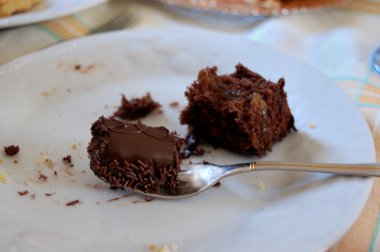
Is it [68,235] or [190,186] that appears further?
[190,186]

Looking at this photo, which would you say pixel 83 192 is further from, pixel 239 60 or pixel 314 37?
pixel 314 37

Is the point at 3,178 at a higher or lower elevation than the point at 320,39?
lower

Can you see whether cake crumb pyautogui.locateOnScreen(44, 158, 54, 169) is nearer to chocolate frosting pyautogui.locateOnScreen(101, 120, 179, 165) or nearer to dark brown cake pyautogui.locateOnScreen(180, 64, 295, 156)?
chocolate frosting pyautogui.locateOnScreen(101, 120, 179, 165)

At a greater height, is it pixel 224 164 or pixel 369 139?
pixel 369 139

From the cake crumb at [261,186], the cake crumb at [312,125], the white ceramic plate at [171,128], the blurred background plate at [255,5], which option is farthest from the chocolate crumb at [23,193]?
the blurred background plate at [255,5]

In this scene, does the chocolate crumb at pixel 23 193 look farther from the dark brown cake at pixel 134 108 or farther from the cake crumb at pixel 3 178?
the dark brown cake at pixel 134 108

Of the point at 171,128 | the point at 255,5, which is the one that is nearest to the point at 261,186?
the point at 171,128

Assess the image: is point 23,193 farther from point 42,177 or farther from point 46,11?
point 46,11

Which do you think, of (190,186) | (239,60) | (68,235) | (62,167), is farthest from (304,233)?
(239,60)
